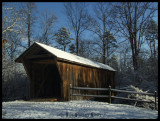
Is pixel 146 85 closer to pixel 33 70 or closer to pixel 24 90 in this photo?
pixel 33 70

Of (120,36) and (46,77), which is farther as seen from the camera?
(120,36)

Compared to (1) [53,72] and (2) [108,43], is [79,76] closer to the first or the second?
(1) [53,72]

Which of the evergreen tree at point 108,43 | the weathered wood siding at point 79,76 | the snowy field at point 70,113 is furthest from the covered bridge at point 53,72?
the evergreen tree at point 108,43

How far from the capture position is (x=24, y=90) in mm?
21250

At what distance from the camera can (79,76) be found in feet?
34.7

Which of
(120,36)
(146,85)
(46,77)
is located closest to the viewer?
(46,77)

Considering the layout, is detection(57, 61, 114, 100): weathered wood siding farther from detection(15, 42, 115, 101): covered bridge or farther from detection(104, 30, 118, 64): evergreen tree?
detection(104, 30, 118, 64): evergreen tree

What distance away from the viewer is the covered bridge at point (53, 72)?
8789mm

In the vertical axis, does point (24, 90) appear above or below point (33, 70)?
below

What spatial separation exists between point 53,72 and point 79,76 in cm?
272

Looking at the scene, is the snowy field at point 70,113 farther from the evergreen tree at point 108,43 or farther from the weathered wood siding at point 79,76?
the evergreen tree at point 108,43

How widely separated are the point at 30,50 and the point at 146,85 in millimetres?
13732

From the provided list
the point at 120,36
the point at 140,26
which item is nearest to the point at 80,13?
the point at 120,36

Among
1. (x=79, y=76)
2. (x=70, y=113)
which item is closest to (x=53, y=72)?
(x=79, y=76)
